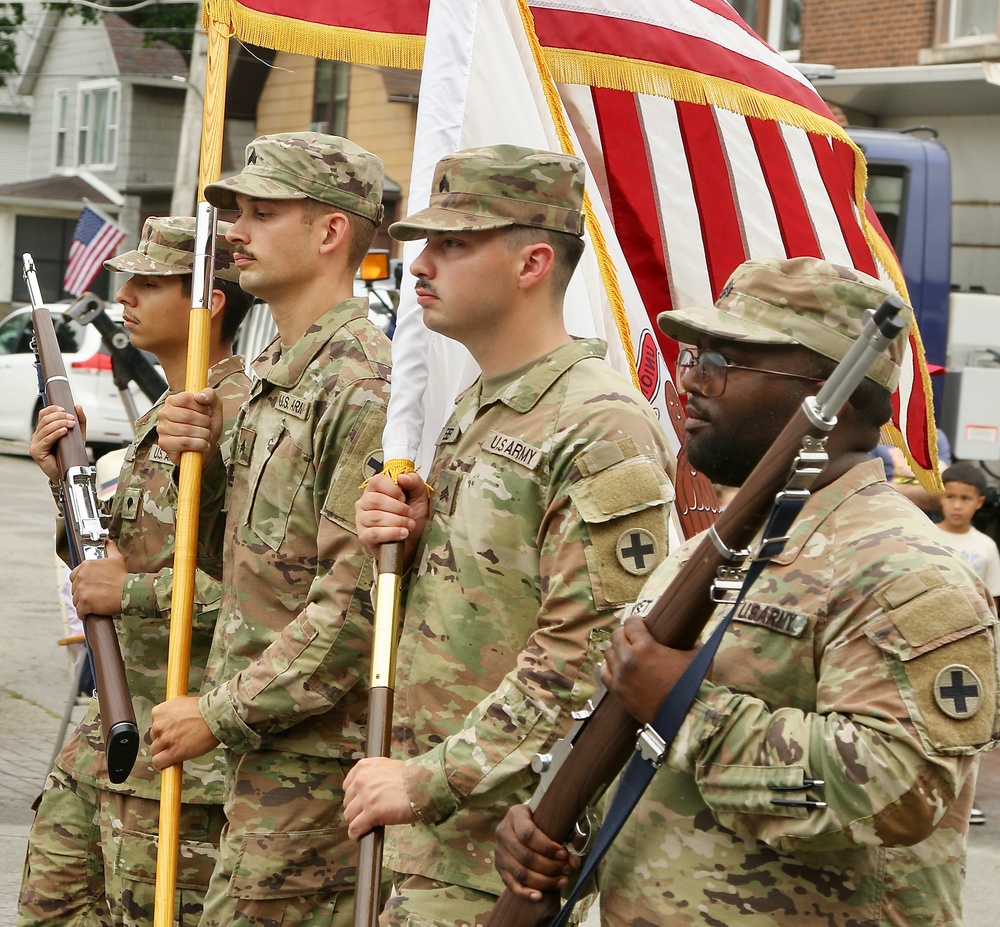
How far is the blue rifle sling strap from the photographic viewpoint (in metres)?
2.19

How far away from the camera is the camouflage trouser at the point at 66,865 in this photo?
4227 mm

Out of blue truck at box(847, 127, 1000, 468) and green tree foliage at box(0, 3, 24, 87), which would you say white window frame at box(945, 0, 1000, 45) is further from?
green tree foliage at box(0, 3, 24, 87)

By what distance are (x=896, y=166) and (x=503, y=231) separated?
9.55 metres

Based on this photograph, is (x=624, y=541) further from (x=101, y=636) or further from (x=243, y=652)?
(x=101, y=636)

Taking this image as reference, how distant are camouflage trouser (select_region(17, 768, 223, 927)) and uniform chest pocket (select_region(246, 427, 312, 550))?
34.3 inches

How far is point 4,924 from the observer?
5.33 metres

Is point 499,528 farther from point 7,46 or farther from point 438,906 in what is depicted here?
point 7,46

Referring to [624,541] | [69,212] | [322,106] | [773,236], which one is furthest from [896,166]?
[69,212]

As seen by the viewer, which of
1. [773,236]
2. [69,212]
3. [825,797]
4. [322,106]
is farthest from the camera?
[69,212]

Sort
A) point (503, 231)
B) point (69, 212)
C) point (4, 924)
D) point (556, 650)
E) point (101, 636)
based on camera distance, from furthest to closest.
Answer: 1. point (69, 212)
2. point (4, 924)
3. point (101, 636)
4. point (503, 231)
5. point (556, 650)

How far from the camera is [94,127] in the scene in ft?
129

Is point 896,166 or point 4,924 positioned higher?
point 896,166

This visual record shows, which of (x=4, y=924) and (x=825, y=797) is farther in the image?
(x=4, y=924)

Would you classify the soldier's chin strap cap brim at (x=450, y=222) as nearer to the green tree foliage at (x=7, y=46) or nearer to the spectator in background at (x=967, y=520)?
the spectator in background at (x=967, y=520)
